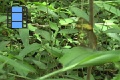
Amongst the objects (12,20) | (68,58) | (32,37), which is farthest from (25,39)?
(68,58)

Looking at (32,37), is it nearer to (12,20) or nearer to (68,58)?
(12,20)

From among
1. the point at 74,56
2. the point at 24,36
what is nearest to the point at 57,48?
the point at 24,36

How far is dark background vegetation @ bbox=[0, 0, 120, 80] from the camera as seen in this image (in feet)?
1.55

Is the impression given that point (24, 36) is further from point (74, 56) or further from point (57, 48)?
point (74, 56)
